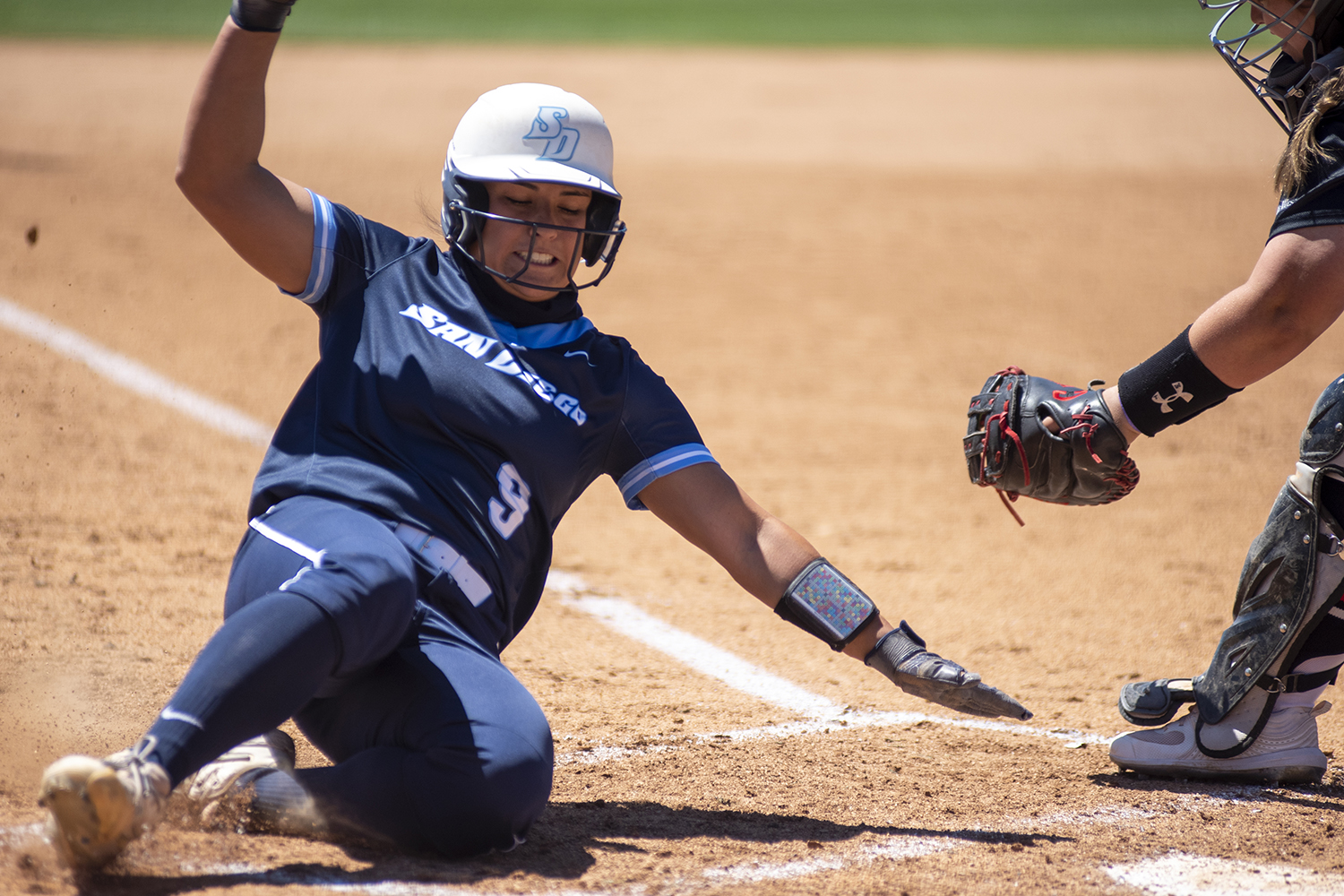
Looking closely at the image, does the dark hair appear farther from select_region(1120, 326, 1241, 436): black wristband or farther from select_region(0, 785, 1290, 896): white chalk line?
select_region(0, 785, 1290, 896): white chalk line

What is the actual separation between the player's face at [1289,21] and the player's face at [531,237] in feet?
5.02

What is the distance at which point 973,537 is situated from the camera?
16.5ft

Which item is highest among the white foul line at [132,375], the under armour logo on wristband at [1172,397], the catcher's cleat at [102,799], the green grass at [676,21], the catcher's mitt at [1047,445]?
the green grass at [676,21]

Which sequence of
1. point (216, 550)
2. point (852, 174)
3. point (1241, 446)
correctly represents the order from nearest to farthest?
point (216, 550), point (1241, 446), point (852, 174)

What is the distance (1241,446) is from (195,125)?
5.16m

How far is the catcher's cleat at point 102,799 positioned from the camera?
1.80 m

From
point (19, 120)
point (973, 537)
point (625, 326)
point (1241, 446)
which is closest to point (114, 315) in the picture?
point (625, 326)

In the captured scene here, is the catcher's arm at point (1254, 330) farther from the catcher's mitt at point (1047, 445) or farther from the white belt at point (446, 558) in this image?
the white belt at point (446, 558)

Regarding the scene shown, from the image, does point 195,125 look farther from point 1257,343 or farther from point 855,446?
point 855,446

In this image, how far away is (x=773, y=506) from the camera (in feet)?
17.1

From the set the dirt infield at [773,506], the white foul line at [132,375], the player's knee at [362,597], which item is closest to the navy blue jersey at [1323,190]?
the dirt infield at [773,506]

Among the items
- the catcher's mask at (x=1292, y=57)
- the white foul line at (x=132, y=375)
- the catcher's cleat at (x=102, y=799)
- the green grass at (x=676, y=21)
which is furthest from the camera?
the green grass at (x=676, y=21)

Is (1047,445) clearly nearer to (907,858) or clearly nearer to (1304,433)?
(1304,433)

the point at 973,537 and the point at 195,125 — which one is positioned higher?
the point at 195,125
